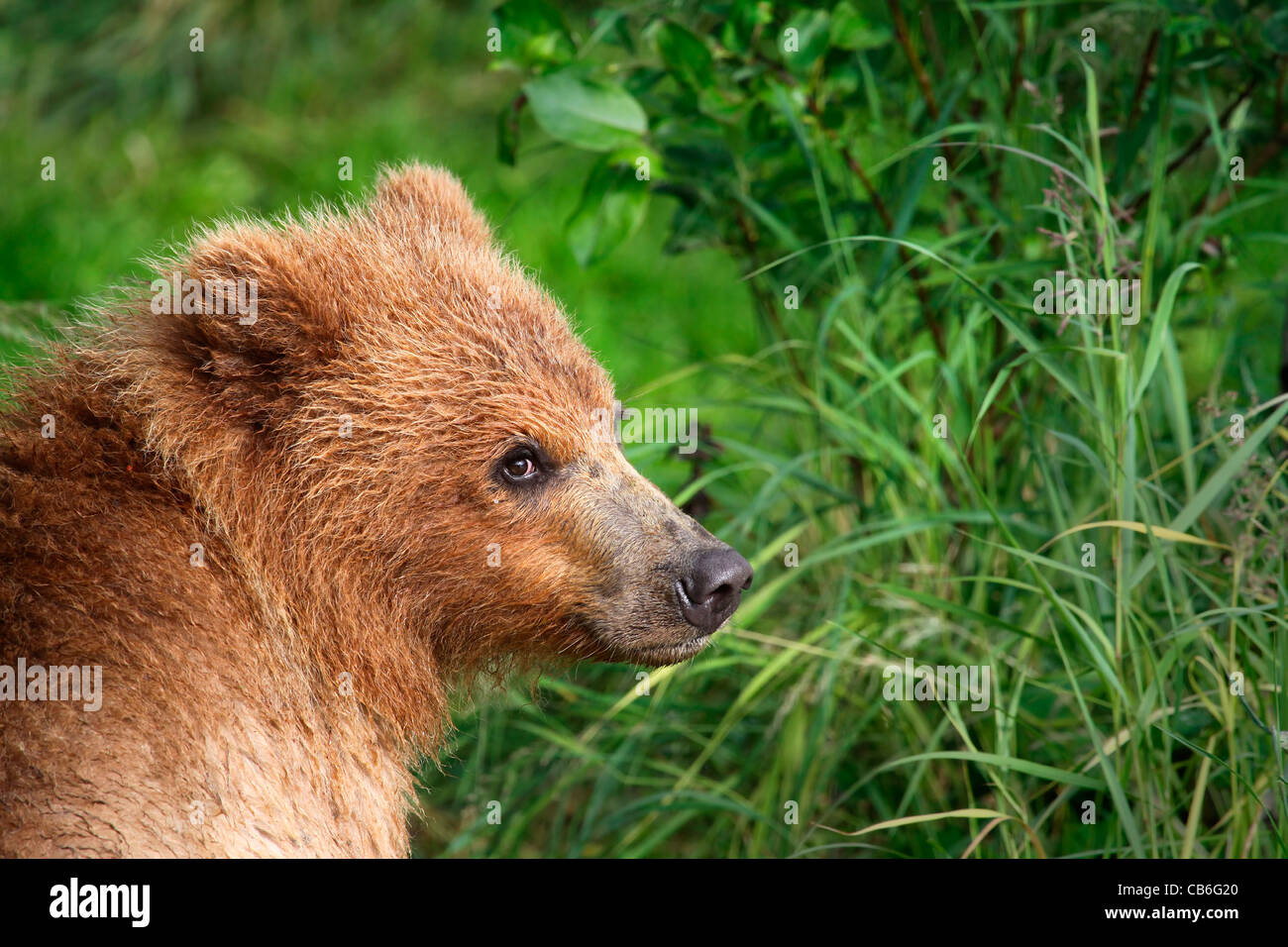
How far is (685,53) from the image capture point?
4.10 meters

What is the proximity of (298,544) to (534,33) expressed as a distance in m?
1.99

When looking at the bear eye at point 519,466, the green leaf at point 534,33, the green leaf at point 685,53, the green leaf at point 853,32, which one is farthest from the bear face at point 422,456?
the green leaf at point 853,32

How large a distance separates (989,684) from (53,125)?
8.11 m

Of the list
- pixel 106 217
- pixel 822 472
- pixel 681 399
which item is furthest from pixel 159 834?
pixel 106 217

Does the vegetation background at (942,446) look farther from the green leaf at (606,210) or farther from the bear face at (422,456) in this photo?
the bear face at (422,456)

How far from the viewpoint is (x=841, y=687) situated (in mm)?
4387

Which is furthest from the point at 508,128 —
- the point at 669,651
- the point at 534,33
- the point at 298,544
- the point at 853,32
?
the point at 669,651

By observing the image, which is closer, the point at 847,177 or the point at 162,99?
the point at 847,177

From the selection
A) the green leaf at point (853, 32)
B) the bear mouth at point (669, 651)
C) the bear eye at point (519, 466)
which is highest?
the green leaf at point (853, 32)

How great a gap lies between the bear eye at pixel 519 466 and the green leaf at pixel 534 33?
147 cm

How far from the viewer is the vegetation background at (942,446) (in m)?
3.47

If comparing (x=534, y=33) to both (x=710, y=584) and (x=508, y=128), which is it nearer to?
(x=508, y=128)

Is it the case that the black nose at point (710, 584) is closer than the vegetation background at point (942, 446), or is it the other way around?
the black nose at point (710, 584)
